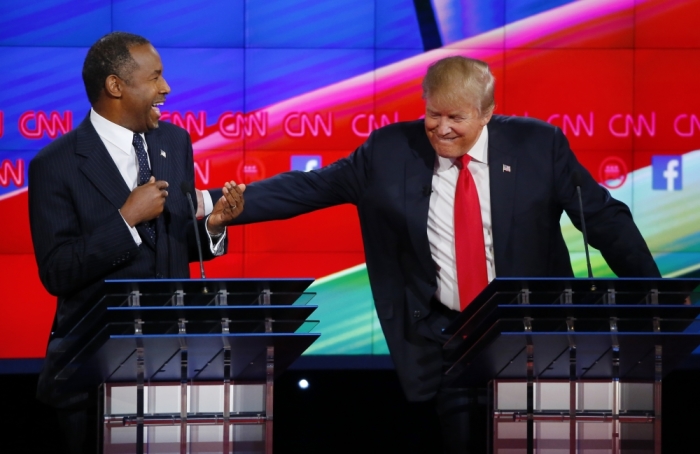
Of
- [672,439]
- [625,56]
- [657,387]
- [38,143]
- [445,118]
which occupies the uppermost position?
[625,56]

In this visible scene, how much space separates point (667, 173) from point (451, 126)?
155 inches

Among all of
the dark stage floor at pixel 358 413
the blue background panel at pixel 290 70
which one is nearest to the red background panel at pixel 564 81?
the blue background panel at pixel 290 70

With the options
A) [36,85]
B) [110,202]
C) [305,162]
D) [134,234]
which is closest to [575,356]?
[134,234]

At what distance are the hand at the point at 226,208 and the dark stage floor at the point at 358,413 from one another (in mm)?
806

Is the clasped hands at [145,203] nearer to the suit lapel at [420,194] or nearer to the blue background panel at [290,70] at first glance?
the suit lapel at [420,194]

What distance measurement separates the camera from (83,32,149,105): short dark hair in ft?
9.29

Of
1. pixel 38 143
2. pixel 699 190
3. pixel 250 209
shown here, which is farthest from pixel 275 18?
pixel 250 209

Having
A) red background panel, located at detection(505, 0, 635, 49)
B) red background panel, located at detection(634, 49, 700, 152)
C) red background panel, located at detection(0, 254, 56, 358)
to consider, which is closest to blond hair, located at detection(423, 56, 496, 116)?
red background panel, located at detection(505, 0, 635, 49)

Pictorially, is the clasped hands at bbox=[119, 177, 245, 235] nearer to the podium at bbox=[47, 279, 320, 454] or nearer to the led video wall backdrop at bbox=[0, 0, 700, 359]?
the podium at bbox=[47, 279, 320, 454]

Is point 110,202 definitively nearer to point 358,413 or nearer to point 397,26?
point 358,413

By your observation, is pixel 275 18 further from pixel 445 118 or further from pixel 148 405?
pixel 148 405

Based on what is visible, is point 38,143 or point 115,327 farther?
point 38,143

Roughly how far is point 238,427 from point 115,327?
15.3 inches

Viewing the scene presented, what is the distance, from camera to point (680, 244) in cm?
640
